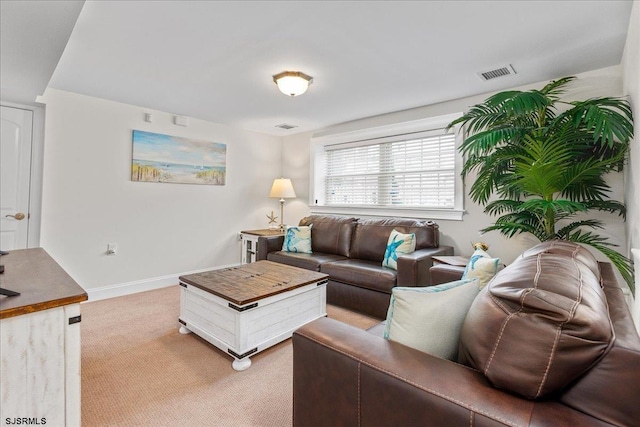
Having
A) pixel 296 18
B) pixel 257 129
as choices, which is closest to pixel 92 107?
pixel 257 129

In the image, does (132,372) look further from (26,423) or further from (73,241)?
(73,241)

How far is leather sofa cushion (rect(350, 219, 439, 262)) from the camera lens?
3.28 metres

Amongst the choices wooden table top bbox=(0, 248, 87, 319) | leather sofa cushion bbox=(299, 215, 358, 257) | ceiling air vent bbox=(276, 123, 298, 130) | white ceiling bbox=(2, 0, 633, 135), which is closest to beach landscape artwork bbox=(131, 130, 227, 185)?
white ceiling bbox=(2, 0, 633, 135)

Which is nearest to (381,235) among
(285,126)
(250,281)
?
(250,281)

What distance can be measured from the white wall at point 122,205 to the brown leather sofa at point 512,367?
11.0 ft

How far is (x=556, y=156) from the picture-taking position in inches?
85.4

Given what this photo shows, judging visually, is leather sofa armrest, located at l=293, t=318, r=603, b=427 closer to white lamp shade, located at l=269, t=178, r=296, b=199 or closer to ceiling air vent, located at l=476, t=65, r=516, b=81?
ceiling air vent, located at l=476, t=65, r=516, b=81

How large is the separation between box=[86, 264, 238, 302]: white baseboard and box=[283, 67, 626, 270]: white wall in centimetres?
217

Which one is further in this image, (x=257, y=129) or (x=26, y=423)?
(x=257, y=129)

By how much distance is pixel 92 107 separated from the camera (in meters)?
3.31

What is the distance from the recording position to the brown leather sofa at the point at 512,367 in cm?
70

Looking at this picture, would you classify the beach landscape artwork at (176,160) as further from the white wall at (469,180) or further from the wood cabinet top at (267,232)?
the white wall at (469,180)

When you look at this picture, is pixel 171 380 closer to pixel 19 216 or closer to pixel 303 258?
pixel 303 258

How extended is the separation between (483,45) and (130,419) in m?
3.19
